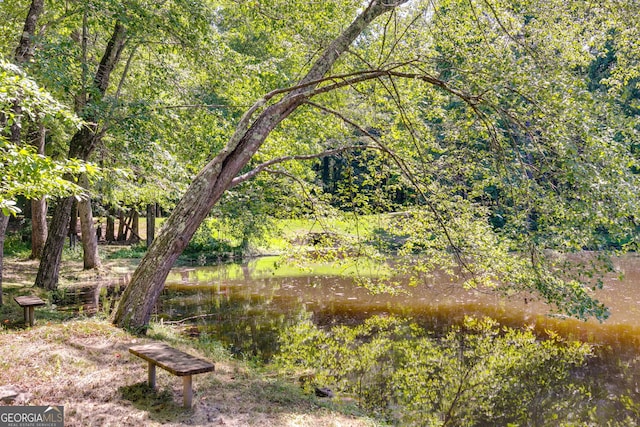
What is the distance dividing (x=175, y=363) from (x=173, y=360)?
0.13 metres

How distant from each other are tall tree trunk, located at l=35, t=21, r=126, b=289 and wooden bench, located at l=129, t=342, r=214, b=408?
18.7 feet

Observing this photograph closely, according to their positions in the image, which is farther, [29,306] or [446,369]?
[446,369]

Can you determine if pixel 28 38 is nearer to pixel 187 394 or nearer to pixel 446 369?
pixel 187 394

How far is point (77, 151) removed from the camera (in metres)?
10.2

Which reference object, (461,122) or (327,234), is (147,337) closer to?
(327,234)

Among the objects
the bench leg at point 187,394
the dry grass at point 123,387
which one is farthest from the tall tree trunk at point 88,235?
the bench leg at point 187,394

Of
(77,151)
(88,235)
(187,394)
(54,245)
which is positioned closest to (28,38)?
(77,151)

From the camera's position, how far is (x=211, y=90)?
10.9 m

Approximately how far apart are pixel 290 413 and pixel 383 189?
557 cm

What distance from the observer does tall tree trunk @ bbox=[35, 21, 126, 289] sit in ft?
33.2

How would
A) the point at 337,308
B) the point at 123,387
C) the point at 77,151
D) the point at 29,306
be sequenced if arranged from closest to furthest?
the point at 123,387
the point at 29,306
the point at 77,151
the point at 337,308

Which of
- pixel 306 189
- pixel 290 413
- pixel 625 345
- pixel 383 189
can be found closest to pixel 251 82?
pixel 306 189

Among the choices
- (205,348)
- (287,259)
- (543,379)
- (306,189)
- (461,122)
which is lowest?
(543,379)

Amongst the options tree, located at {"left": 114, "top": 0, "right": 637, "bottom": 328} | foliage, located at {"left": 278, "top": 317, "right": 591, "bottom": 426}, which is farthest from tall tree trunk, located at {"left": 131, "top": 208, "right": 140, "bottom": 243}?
tree, located at {"left": 114, "top": 0, "right": 637, "bottom": 328}
